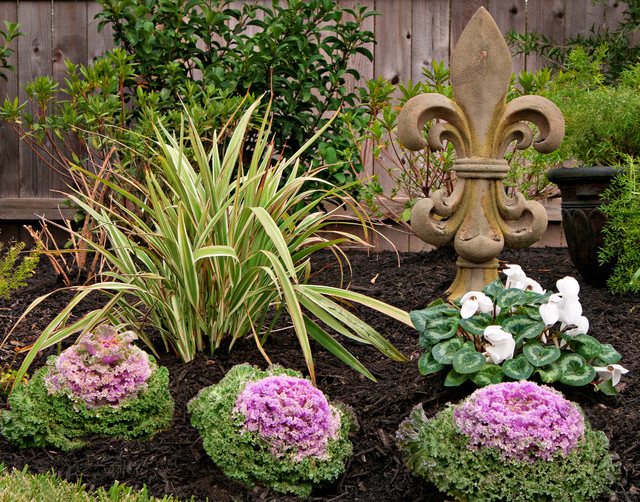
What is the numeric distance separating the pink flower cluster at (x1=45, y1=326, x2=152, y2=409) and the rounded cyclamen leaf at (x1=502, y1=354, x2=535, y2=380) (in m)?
1.27

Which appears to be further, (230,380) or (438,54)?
(438,54)

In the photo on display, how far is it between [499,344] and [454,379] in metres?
0.20

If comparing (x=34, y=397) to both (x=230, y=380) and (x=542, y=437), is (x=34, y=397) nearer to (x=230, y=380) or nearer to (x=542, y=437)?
(x=230, y=380)

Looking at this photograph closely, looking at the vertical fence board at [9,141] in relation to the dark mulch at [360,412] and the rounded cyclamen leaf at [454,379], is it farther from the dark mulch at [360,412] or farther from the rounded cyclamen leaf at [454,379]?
the rounded cyclamen leaf at [454,379]

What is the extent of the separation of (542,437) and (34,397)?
1.72m

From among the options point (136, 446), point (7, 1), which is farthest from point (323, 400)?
point (7, 1)

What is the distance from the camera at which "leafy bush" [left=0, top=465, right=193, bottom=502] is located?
6.20ft

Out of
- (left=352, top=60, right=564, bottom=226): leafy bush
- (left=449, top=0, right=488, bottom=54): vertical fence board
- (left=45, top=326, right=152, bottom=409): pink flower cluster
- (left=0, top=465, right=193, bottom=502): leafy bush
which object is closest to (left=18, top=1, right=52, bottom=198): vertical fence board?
(left=352, top=60, right=564, bottom=226): leafy bush

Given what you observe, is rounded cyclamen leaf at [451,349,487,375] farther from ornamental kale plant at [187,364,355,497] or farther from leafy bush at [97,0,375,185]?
leafy bush at [97,0,375,185]

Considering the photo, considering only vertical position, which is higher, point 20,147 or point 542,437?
point 20,147

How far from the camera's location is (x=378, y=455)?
2.36 metres

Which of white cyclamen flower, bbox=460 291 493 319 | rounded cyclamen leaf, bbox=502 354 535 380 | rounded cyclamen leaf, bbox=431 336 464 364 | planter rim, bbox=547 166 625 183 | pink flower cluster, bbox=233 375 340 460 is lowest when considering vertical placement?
pink flower cluster, bbox=233 375 340 460

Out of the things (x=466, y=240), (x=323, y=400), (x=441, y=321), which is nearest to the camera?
(x=323, y=400)

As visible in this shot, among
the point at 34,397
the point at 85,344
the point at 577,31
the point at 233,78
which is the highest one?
the point at 577,31
